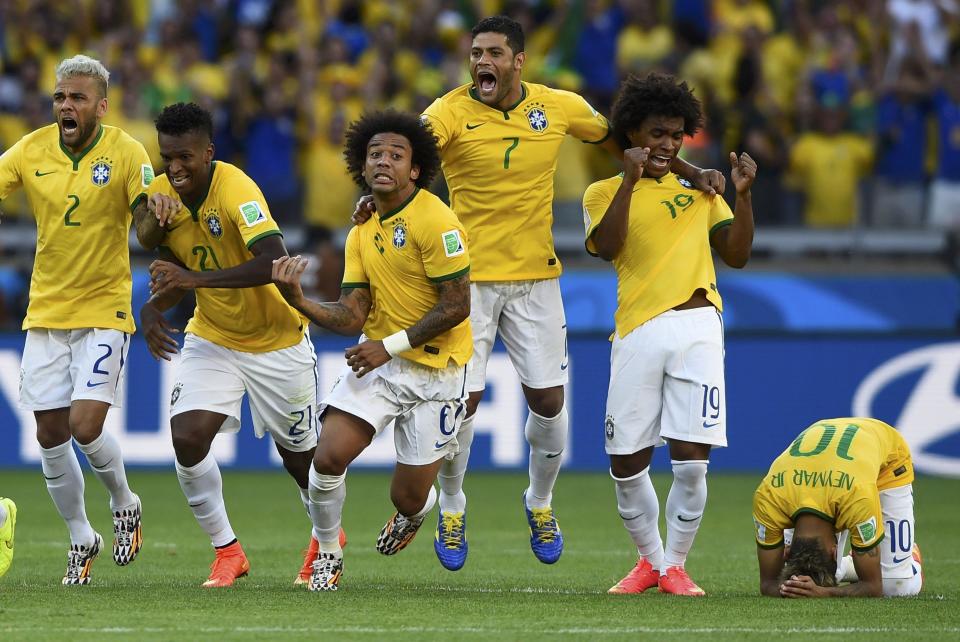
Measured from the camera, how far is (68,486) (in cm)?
878

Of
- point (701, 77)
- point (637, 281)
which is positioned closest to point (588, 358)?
point (701, 77)

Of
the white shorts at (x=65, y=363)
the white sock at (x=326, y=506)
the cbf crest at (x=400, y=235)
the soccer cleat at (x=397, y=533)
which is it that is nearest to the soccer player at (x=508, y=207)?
the soccer cleat at (x=397, y=533)

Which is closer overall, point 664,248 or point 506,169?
point 664,248

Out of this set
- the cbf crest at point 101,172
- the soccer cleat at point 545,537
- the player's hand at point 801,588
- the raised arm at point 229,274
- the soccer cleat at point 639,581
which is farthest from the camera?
the soccer cleat at point 545,537

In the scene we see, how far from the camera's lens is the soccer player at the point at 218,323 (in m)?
8.18

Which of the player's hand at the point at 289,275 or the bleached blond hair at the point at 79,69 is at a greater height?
the bleached blond hair at the point at 79,69

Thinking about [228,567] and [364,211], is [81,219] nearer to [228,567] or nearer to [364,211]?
[364,211]

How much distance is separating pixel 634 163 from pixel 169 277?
2.42 metres

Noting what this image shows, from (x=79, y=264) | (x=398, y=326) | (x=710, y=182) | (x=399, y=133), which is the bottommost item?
(x=398, y=326)

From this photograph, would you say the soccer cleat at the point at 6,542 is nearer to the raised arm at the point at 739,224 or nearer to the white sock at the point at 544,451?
the white sock at the point at 544,451

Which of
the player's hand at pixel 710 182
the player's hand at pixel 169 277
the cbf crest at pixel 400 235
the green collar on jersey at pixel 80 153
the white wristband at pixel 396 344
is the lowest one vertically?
the white wristband at pixel 396 344

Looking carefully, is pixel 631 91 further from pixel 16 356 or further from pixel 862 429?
pixel 16 356

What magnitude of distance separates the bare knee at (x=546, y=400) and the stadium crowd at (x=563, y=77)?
662cm

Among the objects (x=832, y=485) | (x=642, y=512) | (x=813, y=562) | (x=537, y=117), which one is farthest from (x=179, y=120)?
(x=813, y=562)
